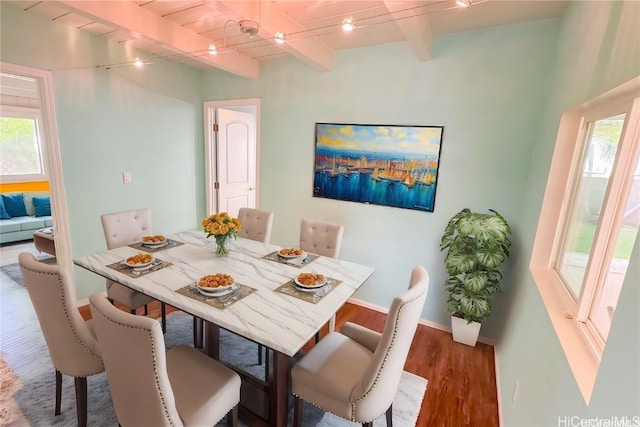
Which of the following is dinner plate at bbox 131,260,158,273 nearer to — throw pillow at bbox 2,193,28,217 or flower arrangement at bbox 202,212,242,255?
flower arrangement at bbox 202,212,242,255

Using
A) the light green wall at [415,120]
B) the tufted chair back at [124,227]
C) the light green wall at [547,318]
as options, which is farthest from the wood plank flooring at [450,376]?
the tufted chair back at [124,227]

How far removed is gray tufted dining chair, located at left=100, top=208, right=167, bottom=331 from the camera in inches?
89.0

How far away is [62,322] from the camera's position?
58.3 inches

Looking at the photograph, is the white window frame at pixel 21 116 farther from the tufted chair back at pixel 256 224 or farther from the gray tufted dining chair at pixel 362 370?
the gray tufted dining chair at pixel 362 370

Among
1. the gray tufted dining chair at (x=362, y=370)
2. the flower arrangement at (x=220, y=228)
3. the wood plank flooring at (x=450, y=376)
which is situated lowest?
the wood plank flooring at (x=450, y=376)

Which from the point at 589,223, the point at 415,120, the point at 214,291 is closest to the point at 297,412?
the point at 214,291

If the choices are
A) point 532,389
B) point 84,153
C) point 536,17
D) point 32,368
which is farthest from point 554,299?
point 84,153

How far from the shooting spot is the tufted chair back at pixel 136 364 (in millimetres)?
1072

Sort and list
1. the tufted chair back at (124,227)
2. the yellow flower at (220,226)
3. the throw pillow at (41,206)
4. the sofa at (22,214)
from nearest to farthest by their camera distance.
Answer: the yellow flower at (220,226) → the tufted chair back at (124,227) → the sofa at (22,214) → the throw pillow at (41,206)

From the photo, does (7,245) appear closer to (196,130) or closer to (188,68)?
(196,130)

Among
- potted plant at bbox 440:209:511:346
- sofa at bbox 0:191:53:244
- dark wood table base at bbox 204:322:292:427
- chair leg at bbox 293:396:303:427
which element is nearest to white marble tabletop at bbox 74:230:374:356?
dark wood table base at bbox 204:322:292:427

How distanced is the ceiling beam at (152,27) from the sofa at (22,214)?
3967 millimetres

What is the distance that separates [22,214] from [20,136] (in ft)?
4.54

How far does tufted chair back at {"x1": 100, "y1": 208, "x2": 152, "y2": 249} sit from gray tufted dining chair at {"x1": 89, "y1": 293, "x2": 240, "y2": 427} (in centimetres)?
153
